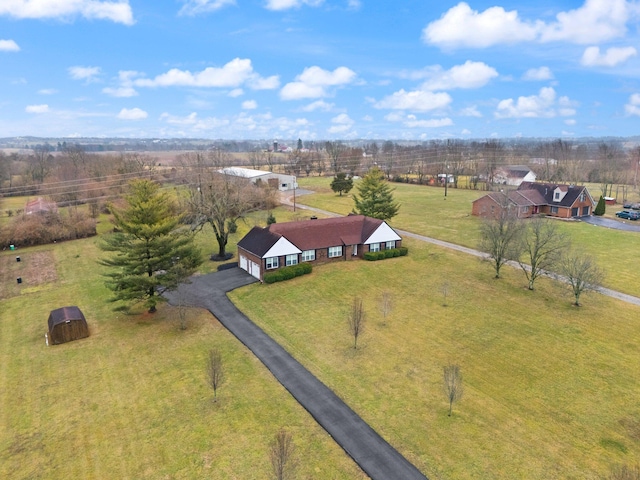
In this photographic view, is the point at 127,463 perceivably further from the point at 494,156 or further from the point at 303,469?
the point at 494,156

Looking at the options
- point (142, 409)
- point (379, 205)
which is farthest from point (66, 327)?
point (379, 205)

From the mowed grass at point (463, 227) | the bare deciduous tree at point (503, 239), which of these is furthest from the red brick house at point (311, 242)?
the mowed grass at point (463, 227)

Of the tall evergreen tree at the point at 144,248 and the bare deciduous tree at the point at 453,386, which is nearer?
the bare deciduous tree at the point at 453,386

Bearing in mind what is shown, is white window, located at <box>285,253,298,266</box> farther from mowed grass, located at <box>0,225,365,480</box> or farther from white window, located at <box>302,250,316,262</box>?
mowed grass, located at <box>0,225,365,480</box>

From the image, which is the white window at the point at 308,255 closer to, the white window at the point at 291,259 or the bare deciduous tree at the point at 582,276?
the white window at the point at 291,259

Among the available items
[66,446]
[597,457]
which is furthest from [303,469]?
[597,457]

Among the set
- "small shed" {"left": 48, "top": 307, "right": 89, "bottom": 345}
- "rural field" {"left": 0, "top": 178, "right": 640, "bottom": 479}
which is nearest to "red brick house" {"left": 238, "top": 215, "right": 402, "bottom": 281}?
"rural field" {"left": 0, "top": 178, "right": 640, "bottom": 479}
